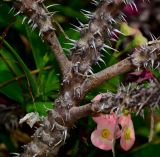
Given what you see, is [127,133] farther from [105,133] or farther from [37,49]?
[37,49]

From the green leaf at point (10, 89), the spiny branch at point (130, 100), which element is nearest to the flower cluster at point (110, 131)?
the spiny branch at point (130, 100)

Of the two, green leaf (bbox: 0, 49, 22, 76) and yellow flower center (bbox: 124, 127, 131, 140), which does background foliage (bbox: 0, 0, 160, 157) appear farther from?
yellow flower center (bbox: 124, 127, 131, 140)

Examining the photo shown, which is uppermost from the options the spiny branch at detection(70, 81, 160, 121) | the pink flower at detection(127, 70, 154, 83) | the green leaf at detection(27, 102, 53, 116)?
the spiny branch at detection(70, 81, 160, 121)

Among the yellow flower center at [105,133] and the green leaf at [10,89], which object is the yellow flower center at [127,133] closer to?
the yellow flower center at [105,133]

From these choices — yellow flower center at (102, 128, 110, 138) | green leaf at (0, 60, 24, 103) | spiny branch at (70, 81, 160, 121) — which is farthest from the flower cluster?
green leaf at (0, 60, 24, 103)

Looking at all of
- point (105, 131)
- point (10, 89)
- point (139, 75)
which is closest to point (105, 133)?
point (105, 131)

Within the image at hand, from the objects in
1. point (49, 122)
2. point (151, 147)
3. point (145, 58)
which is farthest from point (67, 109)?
point (151, 147)

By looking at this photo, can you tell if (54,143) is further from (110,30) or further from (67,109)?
(110,30)
